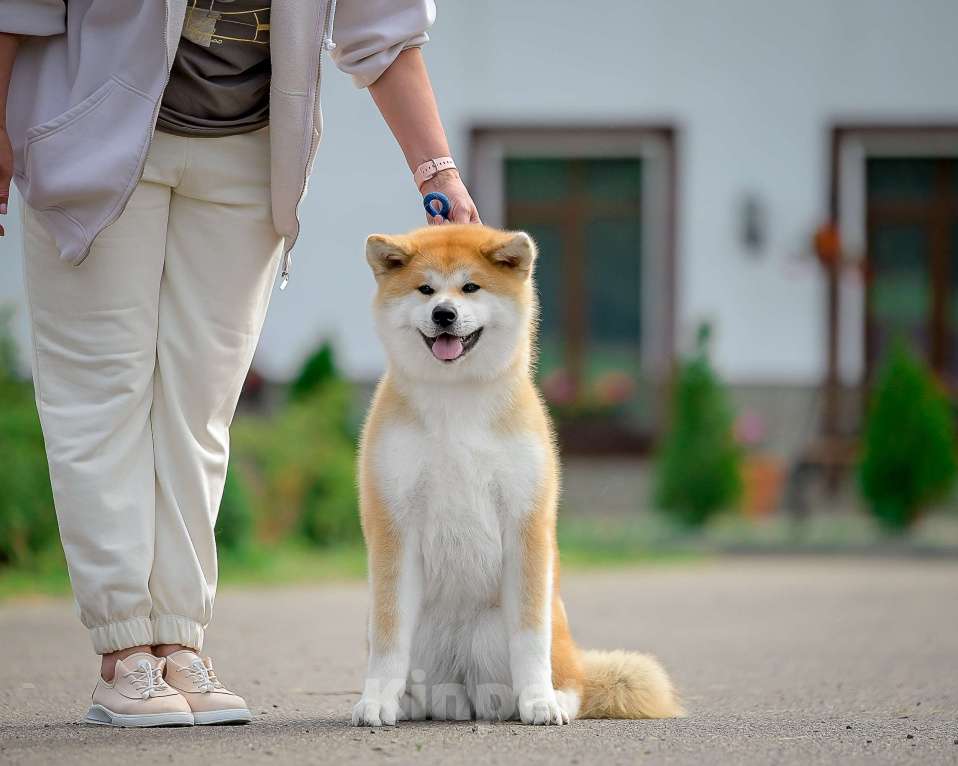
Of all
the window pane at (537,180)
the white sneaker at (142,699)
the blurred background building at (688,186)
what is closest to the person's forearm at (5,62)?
the white sneaker at (142,699)

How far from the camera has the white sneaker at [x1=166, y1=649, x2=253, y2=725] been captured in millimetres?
3580

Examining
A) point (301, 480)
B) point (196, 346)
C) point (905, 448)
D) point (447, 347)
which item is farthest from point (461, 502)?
point (905, 448)

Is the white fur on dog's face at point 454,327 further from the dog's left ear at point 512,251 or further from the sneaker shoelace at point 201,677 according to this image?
the sneaker shoelace at point 201,677

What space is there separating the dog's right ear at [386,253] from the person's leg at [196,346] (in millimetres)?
263

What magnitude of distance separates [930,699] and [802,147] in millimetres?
8600

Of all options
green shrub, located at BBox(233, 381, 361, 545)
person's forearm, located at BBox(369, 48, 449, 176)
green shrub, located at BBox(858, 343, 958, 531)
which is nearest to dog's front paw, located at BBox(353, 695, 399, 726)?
person's forearm, located at BBox(369, 48, 449, 176)

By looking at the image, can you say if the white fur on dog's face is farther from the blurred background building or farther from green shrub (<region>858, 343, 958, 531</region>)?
the blurred background building

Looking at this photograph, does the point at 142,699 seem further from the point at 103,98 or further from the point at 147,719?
the point at 103,98

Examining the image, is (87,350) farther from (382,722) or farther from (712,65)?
(712,65)

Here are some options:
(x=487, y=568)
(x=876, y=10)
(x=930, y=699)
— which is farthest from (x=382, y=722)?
(x=876, y=10)

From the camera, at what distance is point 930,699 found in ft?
14.9

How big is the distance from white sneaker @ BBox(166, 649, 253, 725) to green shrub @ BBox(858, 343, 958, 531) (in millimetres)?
7815

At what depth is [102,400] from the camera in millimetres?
3566

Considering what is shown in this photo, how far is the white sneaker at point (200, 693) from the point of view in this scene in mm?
3580
